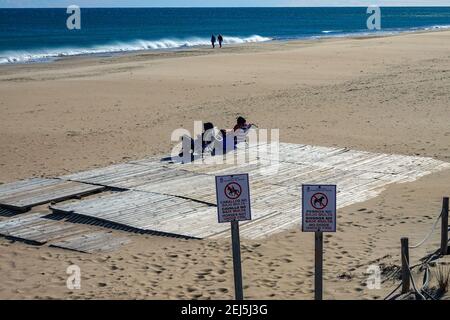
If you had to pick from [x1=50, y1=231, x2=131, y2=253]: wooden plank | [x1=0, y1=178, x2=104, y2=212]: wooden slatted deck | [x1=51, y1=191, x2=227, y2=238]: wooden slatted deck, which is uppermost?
[x1=0, y1=178, x2=104, y2=212]: wooden slatted deck

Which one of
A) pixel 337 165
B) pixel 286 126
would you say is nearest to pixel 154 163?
pixel 337 165

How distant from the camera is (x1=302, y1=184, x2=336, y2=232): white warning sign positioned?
6.20 m

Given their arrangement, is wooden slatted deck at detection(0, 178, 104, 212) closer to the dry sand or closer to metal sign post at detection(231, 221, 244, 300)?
the dry sand

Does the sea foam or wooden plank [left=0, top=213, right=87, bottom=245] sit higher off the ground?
the sea foam

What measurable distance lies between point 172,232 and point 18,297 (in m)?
2.48

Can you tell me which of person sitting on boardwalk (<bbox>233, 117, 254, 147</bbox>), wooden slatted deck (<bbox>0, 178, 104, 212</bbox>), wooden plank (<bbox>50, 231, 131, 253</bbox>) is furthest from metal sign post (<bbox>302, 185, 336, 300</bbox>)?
person sitting on boardwalk (<bbox>233, 117, 254, 147</bbox>)

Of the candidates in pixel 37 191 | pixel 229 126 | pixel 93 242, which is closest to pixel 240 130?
pixel 229 126

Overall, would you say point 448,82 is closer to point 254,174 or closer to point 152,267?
point 254,174

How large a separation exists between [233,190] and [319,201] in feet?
2.40

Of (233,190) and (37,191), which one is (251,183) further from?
(233,190)

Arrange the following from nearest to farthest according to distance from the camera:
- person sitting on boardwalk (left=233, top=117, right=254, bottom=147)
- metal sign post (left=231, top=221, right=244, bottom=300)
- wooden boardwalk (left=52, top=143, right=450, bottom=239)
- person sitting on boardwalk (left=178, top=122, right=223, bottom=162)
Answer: metal sign post (left=231, top=221, right=244, bottom=300) < wooden boardwalk (left=52, top=143, right=450, bottom=239) < person sitting on boardwalk (left=178, top=122, right=223, bottom=162) < person sitting on boardwalk (left=233, top=117, right=254, bottom=147)

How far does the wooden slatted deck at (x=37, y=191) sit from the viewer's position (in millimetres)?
11180

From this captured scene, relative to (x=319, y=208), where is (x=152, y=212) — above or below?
below

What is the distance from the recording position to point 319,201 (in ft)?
20.5
